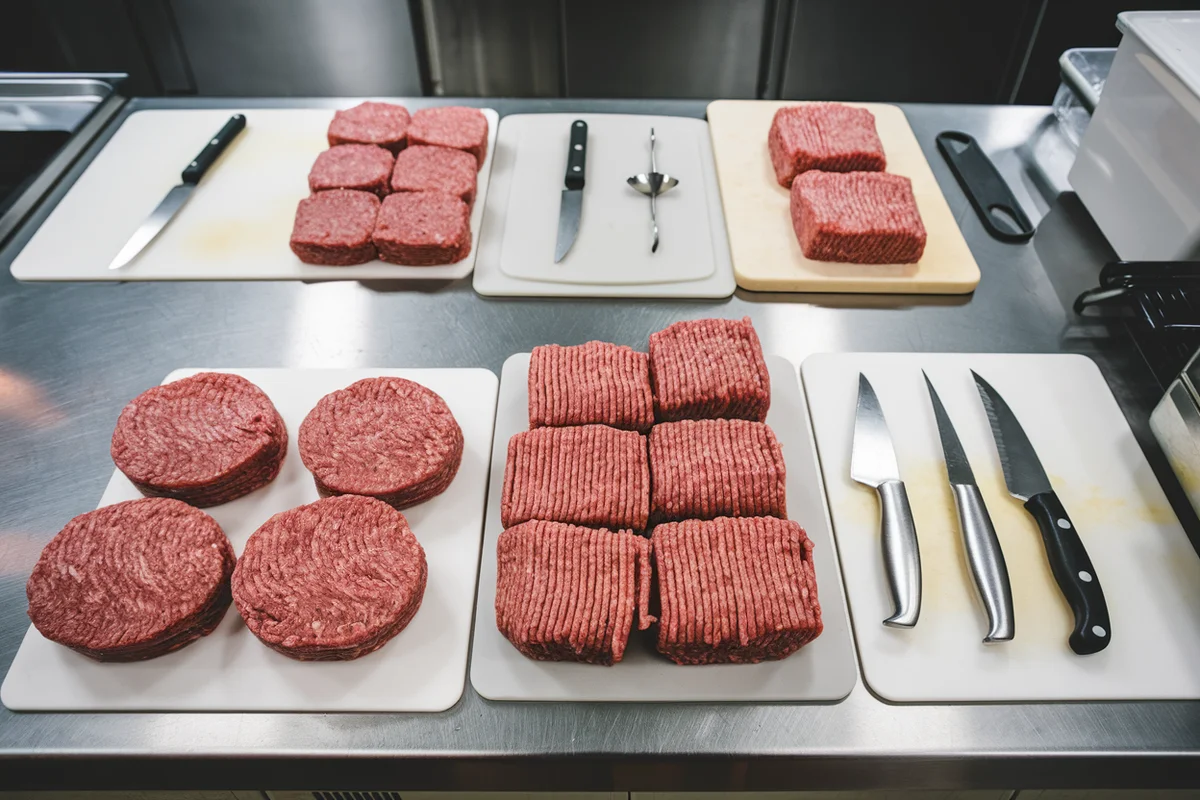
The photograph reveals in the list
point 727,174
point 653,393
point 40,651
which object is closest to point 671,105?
point 727,174

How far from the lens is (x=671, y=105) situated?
8.93 feet

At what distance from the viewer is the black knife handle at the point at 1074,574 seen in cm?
142

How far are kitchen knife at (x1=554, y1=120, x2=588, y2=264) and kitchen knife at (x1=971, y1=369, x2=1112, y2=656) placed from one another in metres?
1.14

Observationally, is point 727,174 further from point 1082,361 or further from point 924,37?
point 924,37

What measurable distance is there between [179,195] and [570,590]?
1.80 metres

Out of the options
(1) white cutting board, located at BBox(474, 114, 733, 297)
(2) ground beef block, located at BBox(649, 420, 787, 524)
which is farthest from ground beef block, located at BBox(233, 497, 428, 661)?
(1) white cutting board, located at BBox(474, 114, 733, 297)

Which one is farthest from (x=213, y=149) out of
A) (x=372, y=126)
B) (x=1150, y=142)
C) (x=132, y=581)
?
(x=1150, y=142)

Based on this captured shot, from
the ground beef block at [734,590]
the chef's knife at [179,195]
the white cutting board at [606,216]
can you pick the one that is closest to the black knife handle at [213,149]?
the chef's knife at [179,195]

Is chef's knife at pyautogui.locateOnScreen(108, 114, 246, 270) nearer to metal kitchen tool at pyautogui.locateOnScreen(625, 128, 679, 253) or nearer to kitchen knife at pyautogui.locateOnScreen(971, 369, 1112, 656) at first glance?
metal kitchen tool at pyautogui.locateOnScreen(625, 128, 679, 253)

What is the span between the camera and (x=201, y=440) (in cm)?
165

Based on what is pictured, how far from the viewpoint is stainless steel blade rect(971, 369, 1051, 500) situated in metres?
1.65

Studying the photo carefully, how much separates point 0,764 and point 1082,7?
495 centimetres

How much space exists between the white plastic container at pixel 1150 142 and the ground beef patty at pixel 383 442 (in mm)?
1822

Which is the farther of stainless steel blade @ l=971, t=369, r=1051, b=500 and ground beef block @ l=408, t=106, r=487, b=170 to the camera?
ground beef block @ l=408, t=106, r=487, b=170
